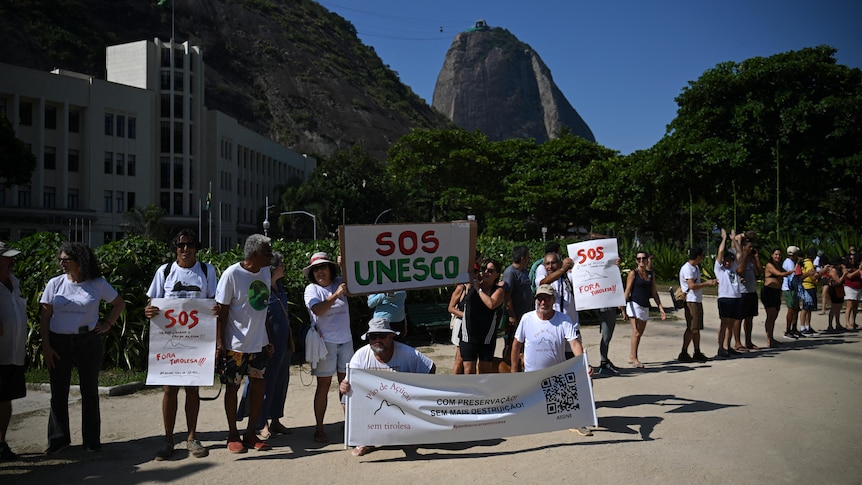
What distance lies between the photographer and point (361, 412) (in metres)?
5.83

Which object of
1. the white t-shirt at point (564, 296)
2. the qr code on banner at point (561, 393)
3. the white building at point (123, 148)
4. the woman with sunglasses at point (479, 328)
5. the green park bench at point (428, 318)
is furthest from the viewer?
the white building at point (123, 148)

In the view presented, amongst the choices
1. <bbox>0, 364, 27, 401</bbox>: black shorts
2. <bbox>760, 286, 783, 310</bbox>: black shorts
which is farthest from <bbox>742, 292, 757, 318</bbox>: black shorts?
<bbox>0, 364, 27, 401</bbox>: black shorts

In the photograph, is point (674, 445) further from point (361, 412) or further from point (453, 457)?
point (361, 412)

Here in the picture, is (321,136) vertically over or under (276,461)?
over

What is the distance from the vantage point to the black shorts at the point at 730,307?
11383mm

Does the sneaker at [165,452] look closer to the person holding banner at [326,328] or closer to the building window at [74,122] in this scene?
the person holding banner at [326,328]

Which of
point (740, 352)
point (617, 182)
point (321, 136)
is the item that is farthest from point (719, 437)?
point (321, 136)

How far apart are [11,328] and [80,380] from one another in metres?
0.73

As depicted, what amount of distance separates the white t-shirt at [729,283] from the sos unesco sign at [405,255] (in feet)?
20.6

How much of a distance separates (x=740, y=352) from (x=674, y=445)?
6540 mm

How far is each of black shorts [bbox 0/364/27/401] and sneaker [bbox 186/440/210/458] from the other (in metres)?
1.56

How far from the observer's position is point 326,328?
6.56m

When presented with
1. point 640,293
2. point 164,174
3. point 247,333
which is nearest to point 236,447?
point 247,333

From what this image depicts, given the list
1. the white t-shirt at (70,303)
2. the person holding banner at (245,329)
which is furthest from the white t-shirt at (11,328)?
the person holding banner at (245,329)
